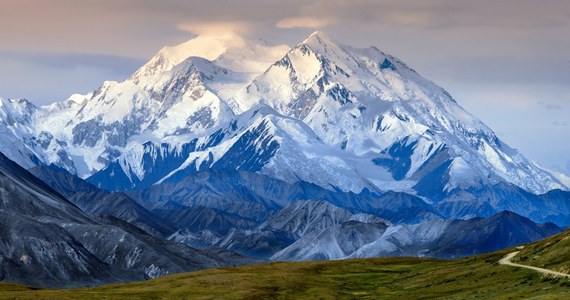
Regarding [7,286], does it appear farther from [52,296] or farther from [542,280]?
[542,280]

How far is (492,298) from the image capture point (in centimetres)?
12350

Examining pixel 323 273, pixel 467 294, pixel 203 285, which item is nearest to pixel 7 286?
pixel 203 285

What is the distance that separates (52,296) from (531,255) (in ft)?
187

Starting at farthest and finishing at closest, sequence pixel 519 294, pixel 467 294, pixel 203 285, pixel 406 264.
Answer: pixel 406 264 → pixel 203 285 → pixel 467 294 → pixel 519 294

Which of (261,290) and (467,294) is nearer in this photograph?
(467,294)

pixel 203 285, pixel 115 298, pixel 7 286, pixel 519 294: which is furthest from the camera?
pixel 7 286

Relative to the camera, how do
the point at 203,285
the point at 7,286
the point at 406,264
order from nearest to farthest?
the point at 203,285, the point at 7,286, the point at 406,264

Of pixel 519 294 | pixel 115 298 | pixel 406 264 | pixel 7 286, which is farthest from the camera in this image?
pixel 406 264

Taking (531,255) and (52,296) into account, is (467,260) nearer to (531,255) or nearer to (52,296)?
(531,255)

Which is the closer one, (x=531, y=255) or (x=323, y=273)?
(x=531, y=255)

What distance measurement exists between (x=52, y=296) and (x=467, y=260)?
206 ft

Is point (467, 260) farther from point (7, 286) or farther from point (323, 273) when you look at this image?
point (7, 286)

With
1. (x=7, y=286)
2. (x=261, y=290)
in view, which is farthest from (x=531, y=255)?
(x=7, y=286)

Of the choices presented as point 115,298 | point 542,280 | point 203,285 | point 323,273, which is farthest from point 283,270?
point 542,280
